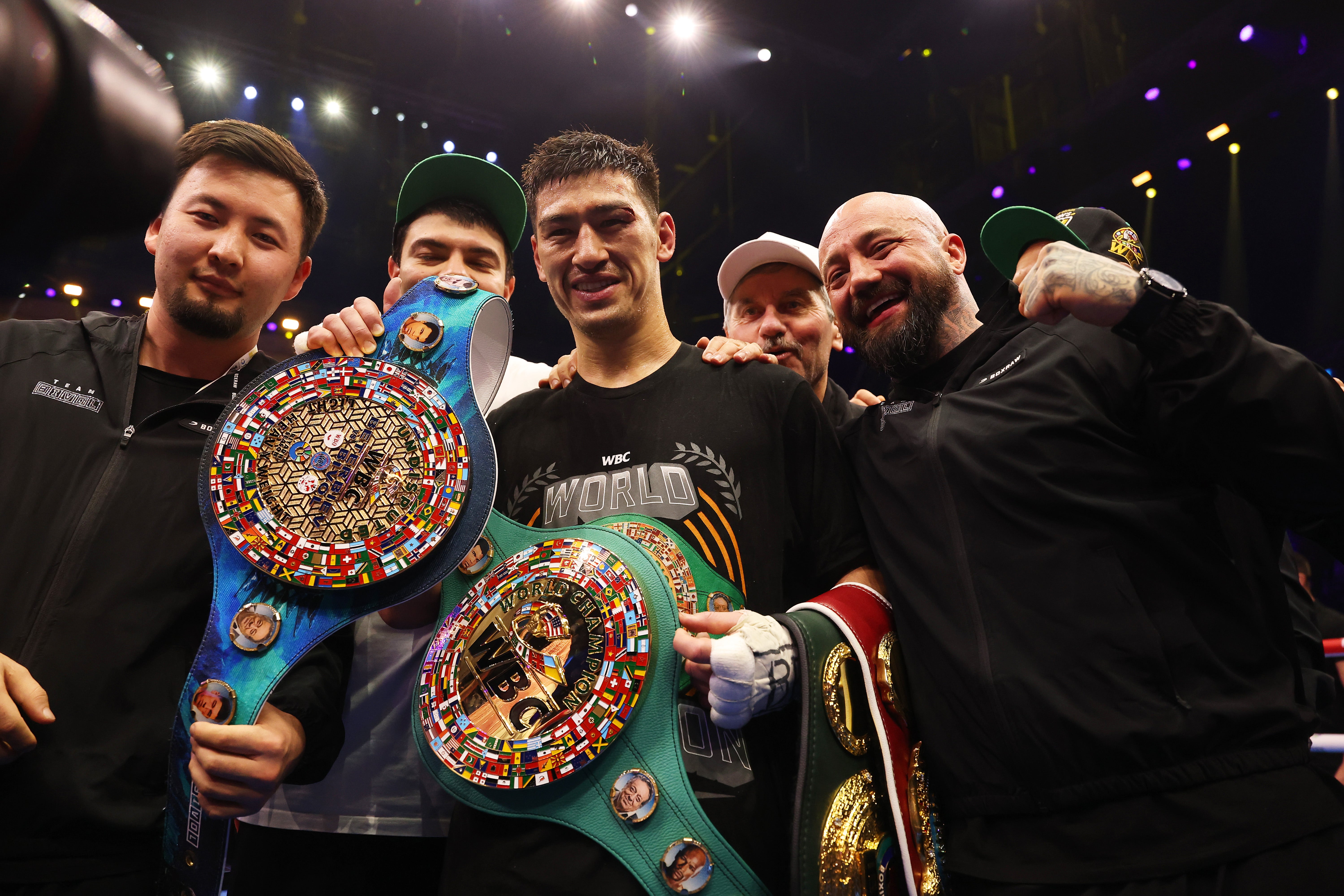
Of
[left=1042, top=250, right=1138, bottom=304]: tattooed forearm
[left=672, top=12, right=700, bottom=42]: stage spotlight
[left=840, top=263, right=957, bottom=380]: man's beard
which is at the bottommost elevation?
[left=1042, top=250, right=1138, bottom=304]: tattooed forearm

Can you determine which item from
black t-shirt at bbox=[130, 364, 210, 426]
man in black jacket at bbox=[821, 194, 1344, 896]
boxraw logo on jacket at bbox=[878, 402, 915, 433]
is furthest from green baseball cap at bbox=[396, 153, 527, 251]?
man in black jacket at bbox=[821, 194, 1344, 896]

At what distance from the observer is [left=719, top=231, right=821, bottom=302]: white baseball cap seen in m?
2.92

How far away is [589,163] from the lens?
165 cm

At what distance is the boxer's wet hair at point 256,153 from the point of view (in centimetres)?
167

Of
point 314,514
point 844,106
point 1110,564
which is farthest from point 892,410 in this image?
point 844,106

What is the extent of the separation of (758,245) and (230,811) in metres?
2.51

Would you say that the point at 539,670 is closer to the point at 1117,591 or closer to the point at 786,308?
the point at 1117,591

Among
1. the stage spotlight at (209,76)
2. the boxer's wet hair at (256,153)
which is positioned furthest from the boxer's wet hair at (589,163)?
the stage spotlight at (209,76)

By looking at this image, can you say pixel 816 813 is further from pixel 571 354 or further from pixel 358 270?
pixel 358 270

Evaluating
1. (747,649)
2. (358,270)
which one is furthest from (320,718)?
(358,270)

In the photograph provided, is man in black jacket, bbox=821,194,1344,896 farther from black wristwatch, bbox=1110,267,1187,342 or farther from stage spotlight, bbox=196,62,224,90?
stage spotlight, bbox=196,62,224,90

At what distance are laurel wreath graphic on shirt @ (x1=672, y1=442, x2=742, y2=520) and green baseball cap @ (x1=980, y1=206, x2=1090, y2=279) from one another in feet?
2.35

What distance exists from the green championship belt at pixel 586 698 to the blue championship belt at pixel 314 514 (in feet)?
0.50

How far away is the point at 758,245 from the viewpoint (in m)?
2.94
